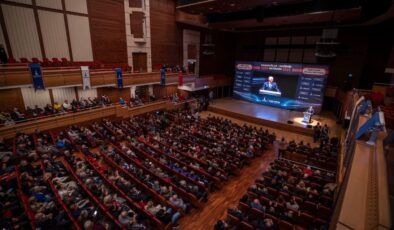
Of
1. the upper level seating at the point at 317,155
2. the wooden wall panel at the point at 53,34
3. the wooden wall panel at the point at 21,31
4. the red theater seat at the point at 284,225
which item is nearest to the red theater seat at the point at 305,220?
the red theater seat at the point at 284,225

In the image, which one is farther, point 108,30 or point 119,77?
point 108,30

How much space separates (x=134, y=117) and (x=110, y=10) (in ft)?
24.8

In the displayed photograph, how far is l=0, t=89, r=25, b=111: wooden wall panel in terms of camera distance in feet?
33.5

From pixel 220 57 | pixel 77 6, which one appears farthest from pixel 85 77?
pixel 220 57

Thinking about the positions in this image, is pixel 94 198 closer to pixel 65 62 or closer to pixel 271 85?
pixel 65 62

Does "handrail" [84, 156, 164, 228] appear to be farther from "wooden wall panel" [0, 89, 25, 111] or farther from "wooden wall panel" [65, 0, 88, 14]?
"wooden wall panel" [65, 0, 88, 14]

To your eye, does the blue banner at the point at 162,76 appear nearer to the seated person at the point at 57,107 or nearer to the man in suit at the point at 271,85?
the seated person at the point at 57,107

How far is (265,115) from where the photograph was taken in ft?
53.2

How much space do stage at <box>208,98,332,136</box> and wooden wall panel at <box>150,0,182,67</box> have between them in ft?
19.7

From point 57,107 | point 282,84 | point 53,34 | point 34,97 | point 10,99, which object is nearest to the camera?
point 10,99

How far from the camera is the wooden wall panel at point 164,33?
54.0 ft

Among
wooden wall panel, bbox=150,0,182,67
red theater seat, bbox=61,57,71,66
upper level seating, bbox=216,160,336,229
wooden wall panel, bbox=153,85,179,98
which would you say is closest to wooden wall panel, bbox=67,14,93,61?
red theater seat, bbox=61,57,71,66

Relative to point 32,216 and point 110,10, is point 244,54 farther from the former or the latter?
point 32,216

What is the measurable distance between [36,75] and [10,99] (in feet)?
6.86
